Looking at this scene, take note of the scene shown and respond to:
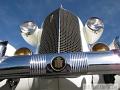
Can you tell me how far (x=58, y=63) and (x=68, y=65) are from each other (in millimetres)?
155

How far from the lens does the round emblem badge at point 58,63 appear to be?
4.66m

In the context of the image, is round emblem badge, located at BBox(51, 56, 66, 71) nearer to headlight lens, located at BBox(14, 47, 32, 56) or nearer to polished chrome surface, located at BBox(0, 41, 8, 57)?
polished chrome surface, located at BBox(0, 41, 8, 57)

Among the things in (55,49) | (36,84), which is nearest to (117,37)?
(55,49)

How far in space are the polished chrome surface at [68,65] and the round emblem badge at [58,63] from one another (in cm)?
2

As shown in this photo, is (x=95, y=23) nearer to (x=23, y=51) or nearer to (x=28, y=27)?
(x=28, y=27)

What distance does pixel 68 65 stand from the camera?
184 inches

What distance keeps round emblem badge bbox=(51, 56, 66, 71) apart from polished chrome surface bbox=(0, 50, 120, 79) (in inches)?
0.8

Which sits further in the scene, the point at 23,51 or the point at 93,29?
the point at 93,29

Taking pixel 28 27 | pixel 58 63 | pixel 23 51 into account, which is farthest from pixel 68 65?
pixel 28 27

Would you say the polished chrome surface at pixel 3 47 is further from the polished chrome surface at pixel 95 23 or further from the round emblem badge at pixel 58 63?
the polished chrome surface at pixel 95 23

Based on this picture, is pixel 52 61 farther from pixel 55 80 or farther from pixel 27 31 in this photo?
pixel 27 31

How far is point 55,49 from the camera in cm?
551

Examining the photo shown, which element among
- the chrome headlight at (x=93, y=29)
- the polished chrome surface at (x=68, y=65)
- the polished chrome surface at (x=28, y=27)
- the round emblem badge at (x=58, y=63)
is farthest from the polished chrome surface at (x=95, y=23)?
the round emblem badge at (x=58, y=63)

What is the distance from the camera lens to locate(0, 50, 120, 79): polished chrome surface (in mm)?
4688
